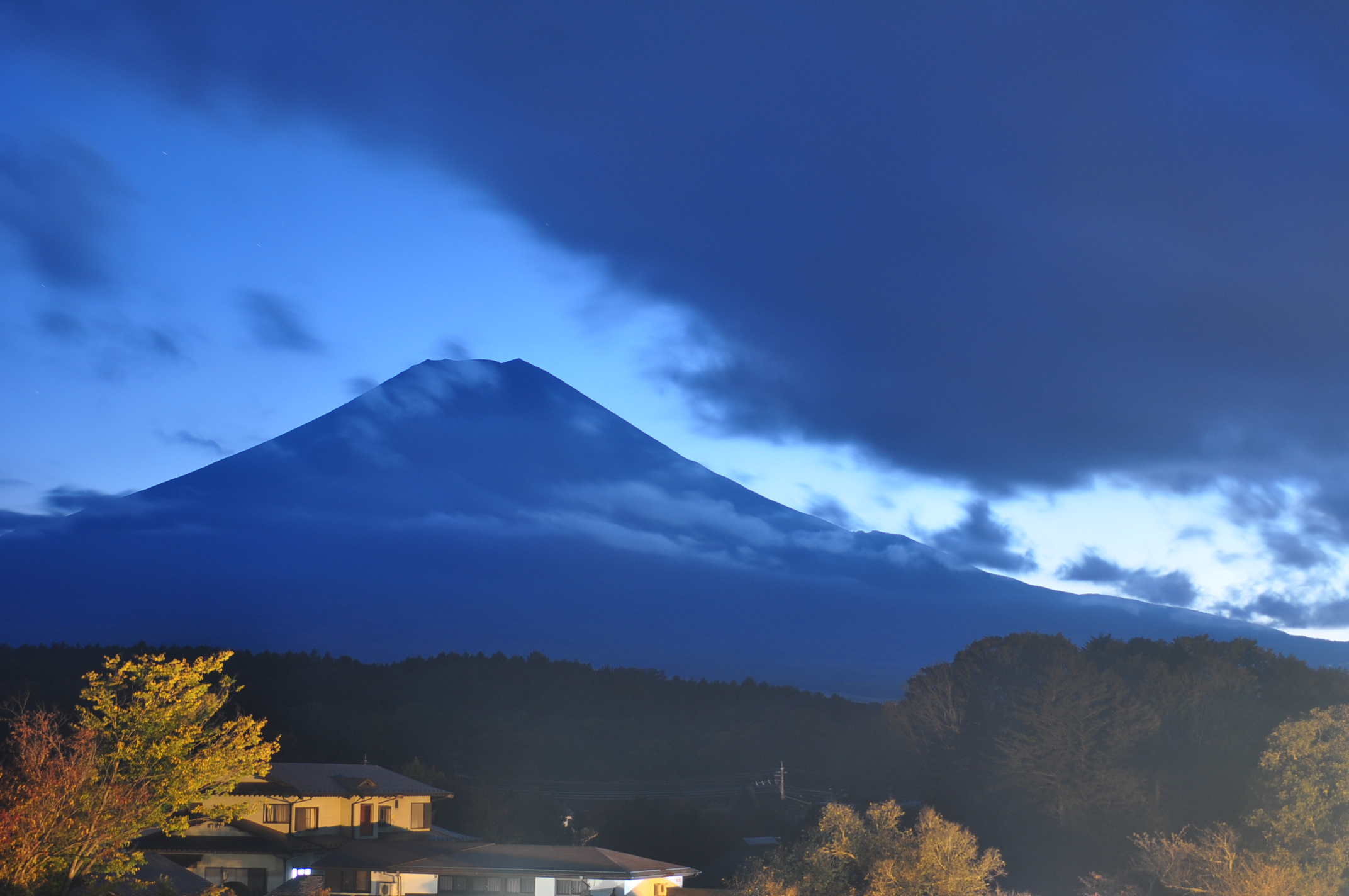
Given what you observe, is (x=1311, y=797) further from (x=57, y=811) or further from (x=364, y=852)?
(x=57, y=811)

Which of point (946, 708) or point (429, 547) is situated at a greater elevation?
point (429, 547)

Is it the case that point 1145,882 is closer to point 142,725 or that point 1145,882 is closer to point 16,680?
point 142,725

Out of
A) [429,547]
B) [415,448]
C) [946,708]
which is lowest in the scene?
[946,708]

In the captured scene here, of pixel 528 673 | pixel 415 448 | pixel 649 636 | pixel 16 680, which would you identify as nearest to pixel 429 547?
pixel 415 448

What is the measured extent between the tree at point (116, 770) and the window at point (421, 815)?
17.0 metres

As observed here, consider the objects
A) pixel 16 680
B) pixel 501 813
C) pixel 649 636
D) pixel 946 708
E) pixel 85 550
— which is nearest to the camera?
pixel 501 813

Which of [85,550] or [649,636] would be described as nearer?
[649,636]

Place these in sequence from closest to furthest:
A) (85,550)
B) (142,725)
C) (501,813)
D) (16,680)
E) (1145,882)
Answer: (142,725), (1145,882), (501,813), (16,680), (85,550)

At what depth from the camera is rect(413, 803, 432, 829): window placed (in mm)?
41500

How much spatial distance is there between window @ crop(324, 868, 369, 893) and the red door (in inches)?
249

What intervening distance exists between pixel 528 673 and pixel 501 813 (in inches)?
1992

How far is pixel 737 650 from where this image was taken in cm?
15562

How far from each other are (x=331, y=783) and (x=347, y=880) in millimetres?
6793

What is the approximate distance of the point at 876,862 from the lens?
23.9m
